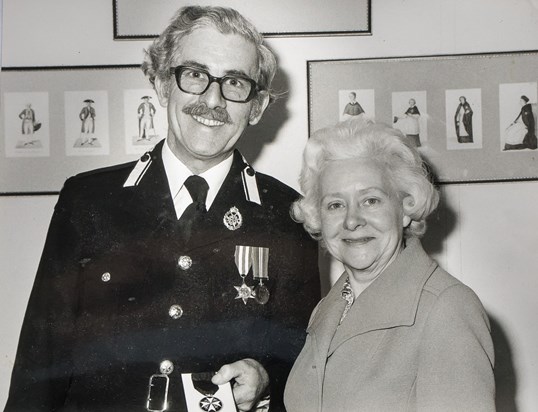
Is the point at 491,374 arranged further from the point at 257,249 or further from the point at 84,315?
the point at 84,315

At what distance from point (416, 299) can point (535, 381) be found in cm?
94

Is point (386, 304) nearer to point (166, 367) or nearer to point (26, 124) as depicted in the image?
point (166, 367)

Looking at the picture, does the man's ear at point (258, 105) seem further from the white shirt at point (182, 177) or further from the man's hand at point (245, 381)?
the man's hand at point (245, 381)

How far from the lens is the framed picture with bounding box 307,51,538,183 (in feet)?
6.39

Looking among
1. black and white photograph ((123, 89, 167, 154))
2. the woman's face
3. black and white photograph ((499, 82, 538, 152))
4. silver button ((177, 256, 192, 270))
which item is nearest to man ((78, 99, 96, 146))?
black and white photograph ((123, 89, 167, 154))

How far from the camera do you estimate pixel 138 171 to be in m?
1.70

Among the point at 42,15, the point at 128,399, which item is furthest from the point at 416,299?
the point at 42,15

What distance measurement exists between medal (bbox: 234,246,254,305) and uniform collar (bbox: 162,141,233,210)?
150 millimetres

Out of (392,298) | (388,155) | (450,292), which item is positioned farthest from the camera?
(388,155)

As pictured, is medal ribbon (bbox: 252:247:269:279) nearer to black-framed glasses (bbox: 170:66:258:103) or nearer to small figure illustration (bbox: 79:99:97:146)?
black-framed glasses (bbox: 170:66:258:103)

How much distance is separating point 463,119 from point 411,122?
0.53 feet

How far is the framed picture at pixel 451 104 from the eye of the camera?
6.39ft

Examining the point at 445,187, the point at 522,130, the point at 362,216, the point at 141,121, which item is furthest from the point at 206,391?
the point at 522,130

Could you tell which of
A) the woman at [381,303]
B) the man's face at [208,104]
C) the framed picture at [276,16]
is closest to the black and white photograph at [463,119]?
the framed picture at [276,16]
